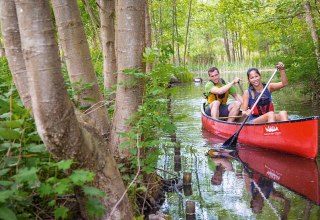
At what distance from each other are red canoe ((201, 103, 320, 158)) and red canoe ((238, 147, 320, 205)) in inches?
6.2

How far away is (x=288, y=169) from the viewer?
685 cm

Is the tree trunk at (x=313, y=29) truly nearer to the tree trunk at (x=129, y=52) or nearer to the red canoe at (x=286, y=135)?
the red canoe at (x=286, y=135)

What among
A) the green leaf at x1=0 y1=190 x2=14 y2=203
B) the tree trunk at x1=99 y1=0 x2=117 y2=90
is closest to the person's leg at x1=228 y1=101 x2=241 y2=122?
the tree trunk at x1=99 y1=0 x2=117 y2=90

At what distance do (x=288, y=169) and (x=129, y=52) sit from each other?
390 centimetres

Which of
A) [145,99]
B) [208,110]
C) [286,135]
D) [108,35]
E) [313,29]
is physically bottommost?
[286,135]

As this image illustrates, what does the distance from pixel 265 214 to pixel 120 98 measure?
6.97ft

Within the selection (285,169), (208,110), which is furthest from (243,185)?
(208,110)

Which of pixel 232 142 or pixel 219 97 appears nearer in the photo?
pixel 232 142

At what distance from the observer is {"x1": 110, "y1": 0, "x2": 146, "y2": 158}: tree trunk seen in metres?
4.26

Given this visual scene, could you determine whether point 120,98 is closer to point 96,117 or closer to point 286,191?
point 96,117

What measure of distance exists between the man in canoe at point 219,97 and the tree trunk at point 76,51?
5.12m

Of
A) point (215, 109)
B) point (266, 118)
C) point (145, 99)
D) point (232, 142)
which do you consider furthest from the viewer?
point (215, 109)

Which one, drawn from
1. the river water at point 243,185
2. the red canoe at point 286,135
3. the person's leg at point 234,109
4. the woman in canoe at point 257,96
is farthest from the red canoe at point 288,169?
the person's leg at point 234,109

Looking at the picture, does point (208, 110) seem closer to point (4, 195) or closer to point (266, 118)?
point (266, 118)
